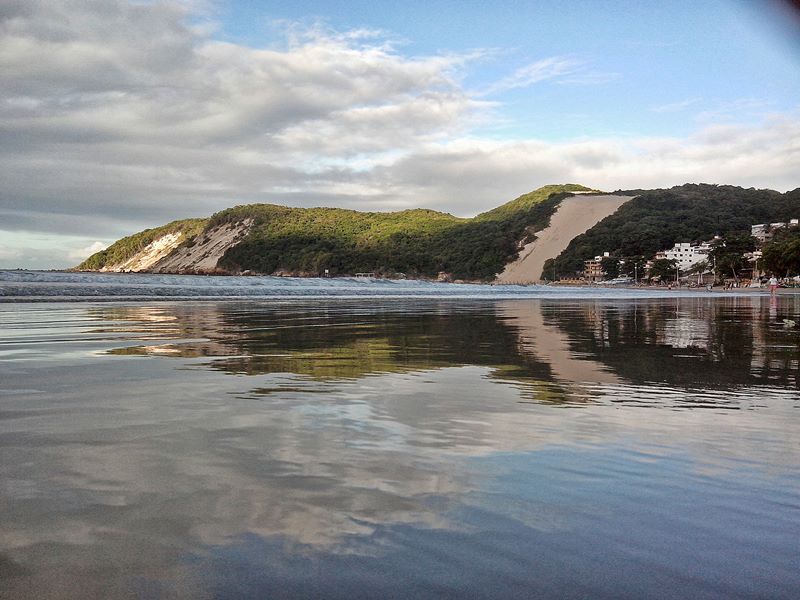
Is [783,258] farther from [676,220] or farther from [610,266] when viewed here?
[676,220]

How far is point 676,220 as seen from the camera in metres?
141

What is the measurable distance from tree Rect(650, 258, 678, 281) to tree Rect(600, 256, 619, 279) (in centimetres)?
1171

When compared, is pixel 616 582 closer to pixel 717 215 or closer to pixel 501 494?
pixel 501 494

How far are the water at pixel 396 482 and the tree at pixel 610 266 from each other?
400 ft

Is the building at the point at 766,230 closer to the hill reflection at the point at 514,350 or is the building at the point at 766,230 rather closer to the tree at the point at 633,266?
the tree at the point at 633,266

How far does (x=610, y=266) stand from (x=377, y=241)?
56.7 m

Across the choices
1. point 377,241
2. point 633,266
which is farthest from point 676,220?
point 377,241

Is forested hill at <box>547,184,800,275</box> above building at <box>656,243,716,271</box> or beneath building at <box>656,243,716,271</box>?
above

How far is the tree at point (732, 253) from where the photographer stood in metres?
99.4

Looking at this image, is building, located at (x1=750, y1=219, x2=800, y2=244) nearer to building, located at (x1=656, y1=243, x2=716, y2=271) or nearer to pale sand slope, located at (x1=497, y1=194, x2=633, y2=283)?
building, located at (x1=656, y1=243, x2=716, y2=271)

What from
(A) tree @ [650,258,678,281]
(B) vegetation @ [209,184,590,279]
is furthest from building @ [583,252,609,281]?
(B) vegetation @ [209,184,590,279]

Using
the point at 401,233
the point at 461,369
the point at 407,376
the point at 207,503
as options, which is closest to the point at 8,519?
the point at 207,503

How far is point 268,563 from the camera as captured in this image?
7.02 ft

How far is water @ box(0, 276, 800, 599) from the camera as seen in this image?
207 centimetres
